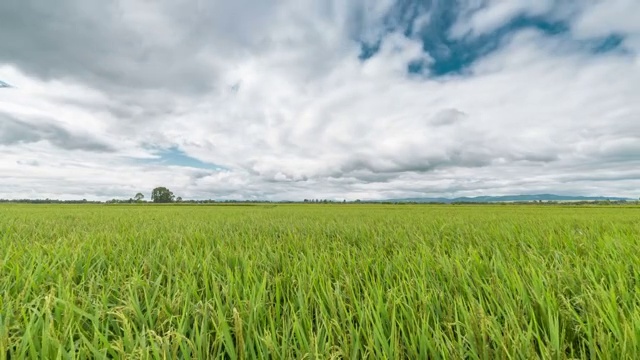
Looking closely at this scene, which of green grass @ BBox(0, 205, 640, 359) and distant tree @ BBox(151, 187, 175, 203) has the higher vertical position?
distant tree @ BBox(151, 187, 175, 203)

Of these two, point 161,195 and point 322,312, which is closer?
point 322,312

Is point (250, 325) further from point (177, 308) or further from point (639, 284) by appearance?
point (639, 284)

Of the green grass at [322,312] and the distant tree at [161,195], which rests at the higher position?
the distant tree at [161,195]

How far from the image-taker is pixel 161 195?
119312 mm

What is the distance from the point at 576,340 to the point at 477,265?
110 centimetres

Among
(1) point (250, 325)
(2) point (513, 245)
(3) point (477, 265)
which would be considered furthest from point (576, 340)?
(2) point (513, 245)

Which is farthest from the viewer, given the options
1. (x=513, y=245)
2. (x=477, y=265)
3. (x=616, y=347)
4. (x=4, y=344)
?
(x=513, y=245)

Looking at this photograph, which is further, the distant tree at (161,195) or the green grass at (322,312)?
the distant tree at (161,195)

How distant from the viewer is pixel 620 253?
3.24 metres

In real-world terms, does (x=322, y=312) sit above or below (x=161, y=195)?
below

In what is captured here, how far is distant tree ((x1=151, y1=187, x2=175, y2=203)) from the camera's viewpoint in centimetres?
11881

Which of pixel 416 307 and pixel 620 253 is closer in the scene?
pixel 416 307

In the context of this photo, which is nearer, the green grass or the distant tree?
the green grass

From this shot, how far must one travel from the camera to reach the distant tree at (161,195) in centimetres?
11881
